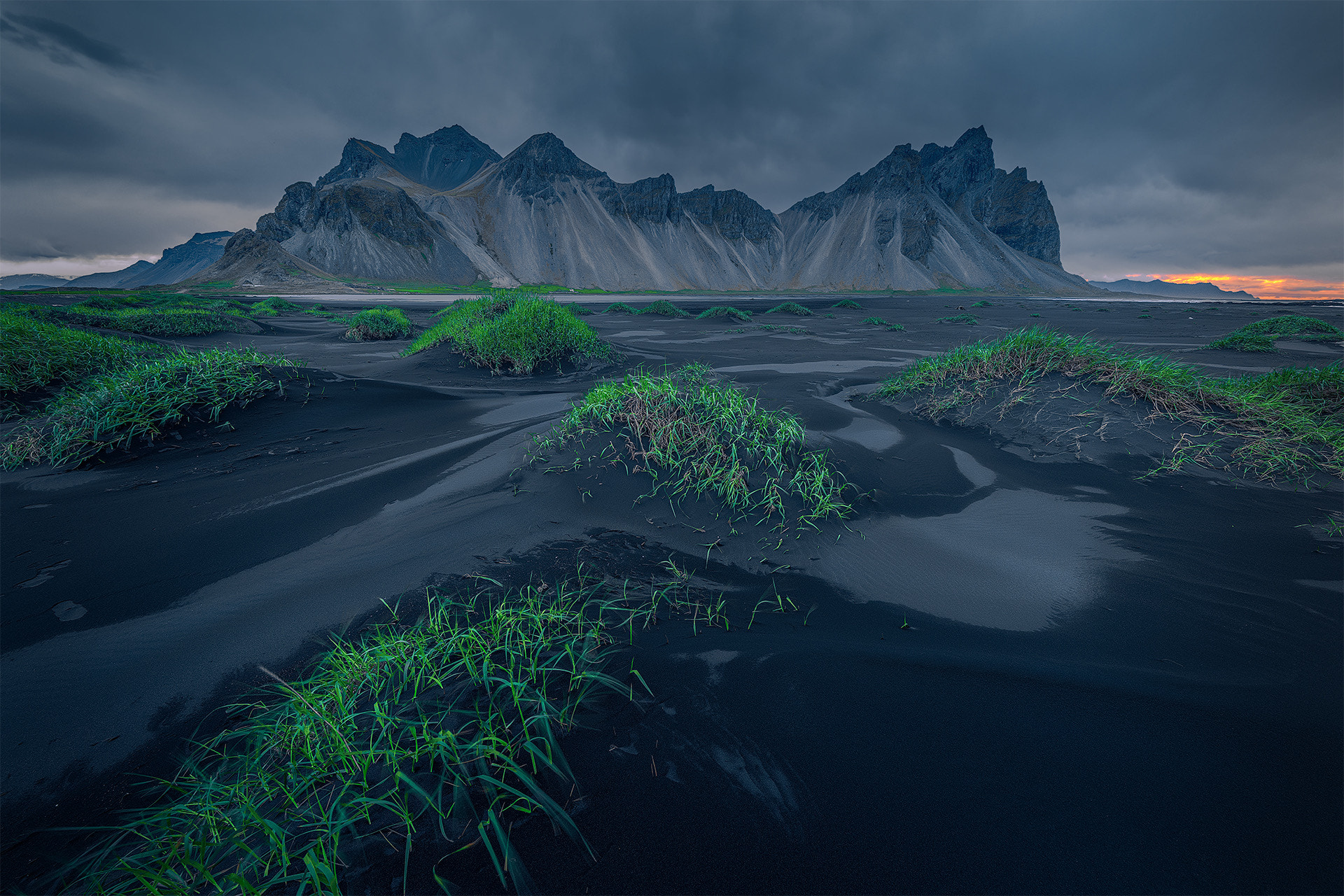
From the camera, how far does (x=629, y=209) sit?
90.5m

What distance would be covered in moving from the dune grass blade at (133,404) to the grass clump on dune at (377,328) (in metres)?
5.85

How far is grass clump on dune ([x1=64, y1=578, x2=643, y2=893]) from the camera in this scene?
3.48 feet

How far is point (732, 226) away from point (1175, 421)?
362 feet

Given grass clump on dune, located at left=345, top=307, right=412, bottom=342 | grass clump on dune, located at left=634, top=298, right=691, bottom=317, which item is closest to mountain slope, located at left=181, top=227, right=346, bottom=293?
grass clump on dune, located at left=634, top=298, right=691, bottom=317

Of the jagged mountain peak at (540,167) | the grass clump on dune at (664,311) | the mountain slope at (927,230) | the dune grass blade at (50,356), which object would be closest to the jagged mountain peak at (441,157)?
the jagged mountain peak at (540,167)

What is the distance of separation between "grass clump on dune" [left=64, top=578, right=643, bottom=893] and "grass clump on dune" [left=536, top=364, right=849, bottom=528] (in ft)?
4.37

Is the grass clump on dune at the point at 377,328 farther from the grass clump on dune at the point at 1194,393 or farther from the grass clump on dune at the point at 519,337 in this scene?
the grass clump on dune at the point at 1194,393

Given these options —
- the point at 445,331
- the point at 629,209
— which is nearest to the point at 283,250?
the point at 629,209

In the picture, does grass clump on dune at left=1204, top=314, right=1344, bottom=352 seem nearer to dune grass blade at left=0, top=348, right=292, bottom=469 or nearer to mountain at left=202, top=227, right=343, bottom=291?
dune grass blade at left=0, top=348, right=292, bottom=469

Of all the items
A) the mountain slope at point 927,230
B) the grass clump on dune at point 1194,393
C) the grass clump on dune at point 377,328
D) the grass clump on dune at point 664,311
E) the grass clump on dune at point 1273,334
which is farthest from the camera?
the mountain slope at point 927,230

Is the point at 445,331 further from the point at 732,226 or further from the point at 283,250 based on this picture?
the point at 732,226

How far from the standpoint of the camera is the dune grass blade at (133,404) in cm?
324

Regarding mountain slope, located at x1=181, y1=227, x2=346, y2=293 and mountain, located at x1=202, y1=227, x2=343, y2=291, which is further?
mountain, located at x1=202, y1=227, x2=343, y2=291

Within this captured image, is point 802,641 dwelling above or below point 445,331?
below
